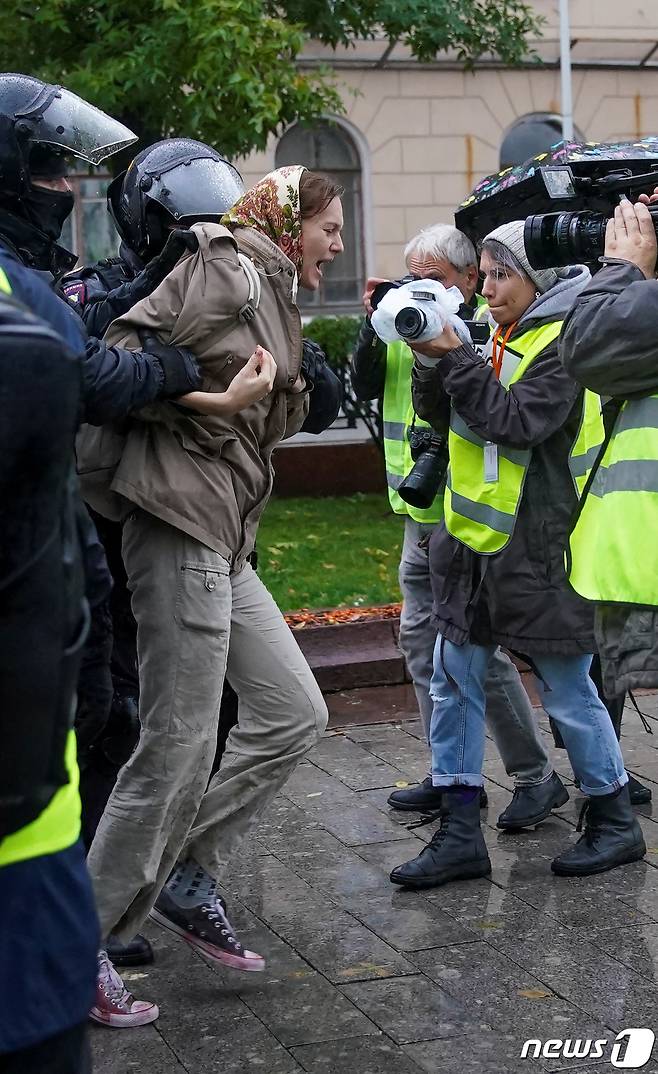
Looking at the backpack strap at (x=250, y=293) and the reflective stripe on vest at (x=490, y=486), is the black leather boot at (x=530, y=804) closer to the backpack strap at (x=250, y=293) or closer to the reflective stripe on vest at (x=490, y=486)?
the reflective stripe on vest at (x=490, y=486)

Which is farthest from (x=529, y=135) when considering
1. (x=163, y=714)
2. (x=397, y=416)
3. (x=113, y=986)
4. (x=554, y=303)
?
(x=113, y=986)

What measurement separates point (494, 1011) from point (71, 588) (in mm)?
2228

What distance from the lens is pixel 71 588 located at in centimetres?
176

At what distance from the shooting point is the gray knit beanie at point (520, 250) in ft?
15.1

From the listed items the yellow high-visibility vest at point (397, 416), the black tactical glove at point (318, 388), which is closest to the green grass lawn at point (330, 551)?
the yellow high-visibility vest at point (397, 416)

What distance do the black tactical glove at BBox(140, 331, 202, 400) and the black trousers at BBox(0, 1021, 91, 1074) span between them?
183 centimetres

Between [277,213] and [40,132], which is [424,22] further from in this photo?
[40,132]

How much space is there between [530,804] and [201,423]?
208 centimetres

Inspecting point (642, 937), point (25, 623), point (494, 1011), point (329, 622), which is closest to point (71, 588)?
point (25, 623)

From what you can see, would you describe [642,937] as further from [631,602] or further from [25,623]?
[25,623]

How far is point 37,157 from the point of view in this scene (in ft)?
11.4

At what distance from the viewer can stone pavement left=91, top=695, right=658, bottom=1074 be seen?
3.41 m

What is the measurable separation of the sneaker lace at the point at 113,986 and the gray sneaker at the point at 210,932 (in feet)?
0.79

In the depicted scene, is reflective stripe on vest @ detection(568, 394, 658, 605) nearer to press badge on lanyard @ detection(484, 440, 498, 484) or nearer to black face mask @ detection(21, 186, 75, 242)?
press badge on lanyard @ detection(484, 440, 498, 484)
